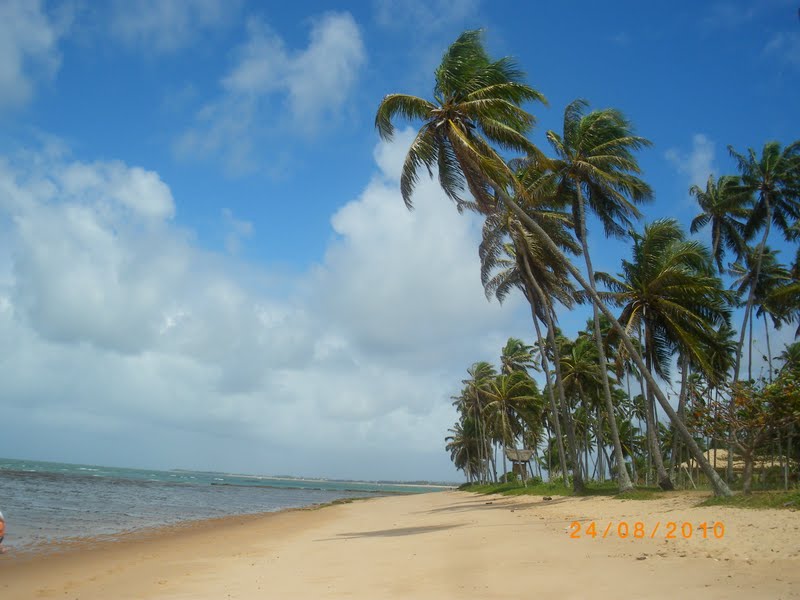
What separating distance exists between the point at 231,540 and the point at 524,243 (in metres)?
16.0

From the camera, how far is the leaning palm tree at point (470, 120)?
1511 centimetres

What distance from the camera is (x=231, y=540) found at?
15.1 m

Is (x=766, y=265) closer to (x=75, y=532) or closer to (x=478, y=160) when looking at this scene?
(x=478, y=160)

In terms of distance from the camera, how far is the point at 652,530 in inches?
408

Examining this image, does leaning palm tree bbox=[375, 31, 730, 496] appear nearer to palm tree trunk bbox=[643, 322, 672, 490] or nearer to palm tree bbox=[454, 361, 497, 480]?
palm tree trunk bbox=[643, 322, 672, 490]

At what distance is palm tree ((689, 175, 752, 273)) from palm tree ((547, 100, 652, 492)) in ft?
27.1

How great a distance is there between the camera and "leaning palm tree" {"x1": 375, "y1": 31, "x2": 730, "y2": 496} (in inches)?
595

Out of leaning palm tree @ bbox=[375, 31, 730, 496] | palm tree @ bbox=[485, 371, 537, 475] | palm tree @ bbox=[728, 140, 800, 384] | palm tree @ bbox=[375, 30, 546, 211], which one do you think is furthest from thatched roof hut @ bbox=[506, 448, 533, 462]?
palm tree @ bbox=[375, 30, 546, 211]

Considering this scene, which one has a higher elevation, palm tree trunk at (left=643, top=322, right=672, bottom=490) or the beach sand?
palm tree trunk at (left=643, top=322, right=672, bottom=490)

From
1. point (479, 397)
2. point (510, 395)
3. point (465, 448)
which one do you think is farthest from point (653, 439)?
point (465, 448)

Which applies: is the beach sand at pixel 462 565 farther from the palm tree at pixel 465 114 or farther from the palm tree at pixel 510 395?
the palm tree at pixel 510 395

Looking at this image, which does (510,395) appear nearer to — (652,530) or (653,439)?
(653,439)

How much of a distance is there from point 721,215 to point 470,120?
18196 millimetres

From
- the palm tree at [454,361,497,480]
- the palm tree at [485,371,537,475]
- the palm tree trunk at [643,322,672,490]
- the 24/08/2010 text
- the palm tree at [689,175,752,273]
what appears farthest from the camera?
the palm tree at [454,361,497,480]
